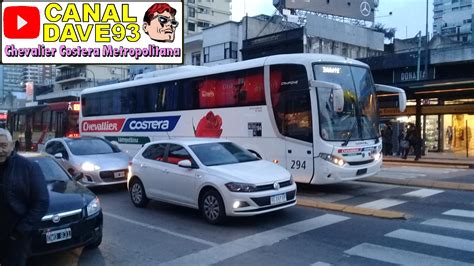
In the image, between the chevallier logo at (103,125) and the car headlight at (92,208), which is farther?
the chevallier logo at (103,125)

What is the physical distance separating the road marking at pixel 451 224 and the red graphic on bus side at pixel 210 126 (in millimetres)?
7049

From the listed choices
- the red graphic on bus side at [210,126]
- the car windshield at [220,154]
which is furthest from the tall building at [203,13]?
the car windshield at [220,154]

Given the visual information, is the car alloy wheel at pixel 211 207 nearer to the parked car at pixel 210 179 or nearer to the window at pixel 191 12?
the parked car at pixel 210 179

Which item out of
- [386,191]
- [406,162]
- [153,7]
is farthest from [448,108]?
[153,7]

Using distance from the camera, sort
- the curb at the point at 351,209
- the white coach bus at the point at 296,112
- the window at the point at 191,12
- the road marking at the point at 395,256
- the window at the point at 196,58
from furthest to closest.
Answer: the window at the point at 191,12 < the window at the point at 196,58 < the white coach bus at the point at 296,112 < the curb at the point at 351,209 < the road marking at the point at 395,256

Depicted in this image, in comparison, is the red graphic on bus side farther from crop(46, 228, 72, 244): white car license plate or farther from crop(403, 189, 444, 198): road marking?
crop(46, 228, 72, 244): white car license plate

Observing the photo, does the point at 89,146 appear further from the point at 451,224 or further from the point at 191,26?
the point at 191,26

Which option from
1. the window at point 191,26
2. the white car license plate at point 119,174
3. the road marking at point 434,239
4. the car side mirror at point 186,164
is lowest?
the road marking at point 434,239

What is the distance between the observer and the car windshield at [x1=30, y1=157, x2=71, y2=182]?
7426mm

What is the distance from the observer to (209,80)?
14.6 metres

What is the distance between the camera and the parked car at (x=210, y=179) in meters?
8.18

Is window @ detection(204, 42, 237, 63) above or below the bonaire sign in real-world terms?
above

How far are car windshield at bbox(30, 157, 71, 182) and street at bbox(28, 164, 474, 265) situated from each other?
1.21 metres

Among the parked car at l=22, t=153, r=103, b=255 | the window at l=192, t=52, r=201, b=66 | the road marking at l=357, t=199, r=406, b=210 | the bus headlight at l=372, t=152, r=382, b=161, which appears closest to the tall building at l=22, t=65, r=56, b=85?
the window at l=192, t=52, r=201, b=66
